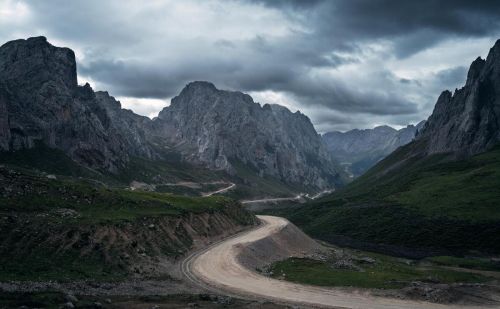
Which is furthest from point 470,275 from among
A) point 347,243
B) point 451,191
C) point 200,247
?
point 451,191

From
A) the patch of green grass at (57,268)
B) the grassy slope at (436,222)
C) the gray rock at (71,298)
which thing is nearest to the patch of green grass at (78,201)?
the patch of green grass at (57,268)

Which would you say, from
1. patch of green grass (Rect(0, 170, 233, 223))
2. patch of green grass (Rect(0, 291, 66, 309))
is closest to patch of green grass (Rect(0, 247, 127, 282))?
patch of green grass (Rect(0, 291, 66, 309))

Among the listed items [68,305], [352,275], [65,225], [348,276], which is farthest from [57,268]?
[352,275]

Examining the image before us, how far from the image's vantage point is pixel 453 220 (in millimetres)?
158250

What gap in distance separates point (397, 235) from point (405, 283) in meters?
93.4

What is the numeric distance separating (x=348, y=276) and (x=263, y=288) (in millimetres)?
18673

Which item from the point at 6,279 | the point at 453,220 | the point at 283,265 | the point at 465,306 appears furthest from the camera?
the point at 453,220

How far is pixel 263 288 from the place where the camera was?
6756cm

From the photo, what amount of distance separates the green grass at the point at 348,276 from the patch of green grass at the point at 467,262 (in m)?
20.6

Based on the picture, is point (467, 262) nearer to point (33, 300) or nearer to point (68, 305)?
point (68, 305)

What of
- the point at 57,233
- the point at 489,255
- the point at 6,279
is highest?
the point at 57,233

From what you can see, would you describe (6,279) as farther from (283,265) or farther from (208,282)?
(283,265)

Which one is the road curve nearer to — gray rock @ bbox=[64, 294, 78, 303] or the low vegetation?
the low vegetation

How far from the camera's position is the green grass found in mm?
72562
